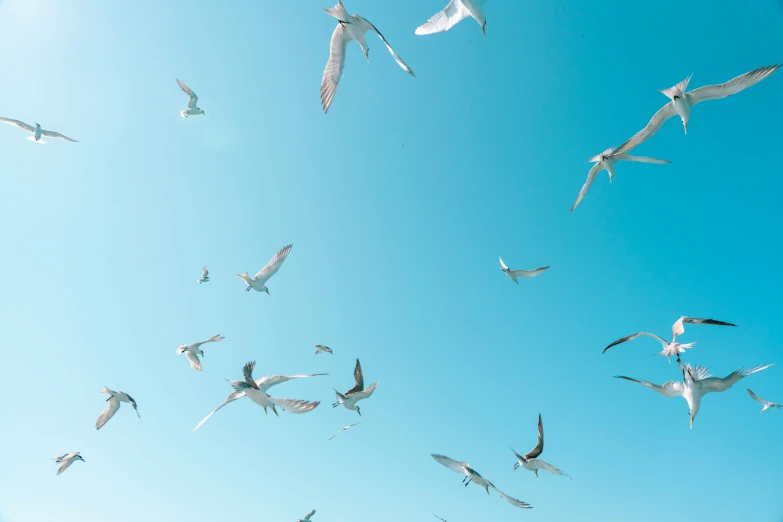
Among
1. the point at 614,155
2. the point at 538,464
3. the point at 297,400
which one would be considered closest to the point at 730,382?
the point at 538,464

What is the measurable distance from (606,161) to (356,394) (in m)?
13.0

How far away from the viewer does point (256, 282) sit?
77.0 feet

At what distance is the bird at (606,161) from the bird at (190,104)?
19611 millimetres

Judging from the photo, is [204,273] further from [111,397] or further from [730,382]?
[730,382]

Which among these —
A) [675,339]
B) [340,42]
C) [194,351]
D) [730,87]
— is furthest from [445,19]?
[194,351]

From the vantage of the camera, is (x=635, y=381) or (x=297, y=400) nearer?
(x=635, y=381)

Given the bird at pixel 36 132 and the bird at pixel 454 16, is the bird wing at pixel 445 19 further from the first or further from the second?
the bird at pixel 36 132

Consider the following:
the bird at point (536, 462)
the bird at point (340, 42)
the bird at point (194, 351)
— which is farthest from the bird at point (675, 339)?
the bird at point (194, 351)

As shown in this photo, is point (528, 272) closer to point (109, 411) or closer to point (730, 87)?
point (730, 87)

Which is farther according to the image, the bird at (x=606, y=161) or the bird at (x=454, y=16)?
Answer: the bird at (x=606, y=161)

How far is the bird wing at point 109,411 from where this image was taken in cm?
2281

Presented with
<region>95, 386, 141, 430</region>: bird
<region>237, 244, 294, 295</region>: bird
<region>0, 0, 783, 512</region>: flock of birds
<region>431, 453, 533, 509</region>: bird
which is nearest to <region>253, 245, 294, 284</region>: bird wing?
<region>237, 244, 294, 295</region>: bird

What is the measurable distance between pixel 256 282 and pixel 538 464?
50.4 ft

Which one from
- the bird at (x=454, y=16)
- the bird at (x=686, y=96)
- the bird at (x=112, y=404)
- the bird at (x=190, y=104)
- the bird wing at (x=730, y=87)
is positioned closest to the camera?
the bird wing at (x=730, y=87)
